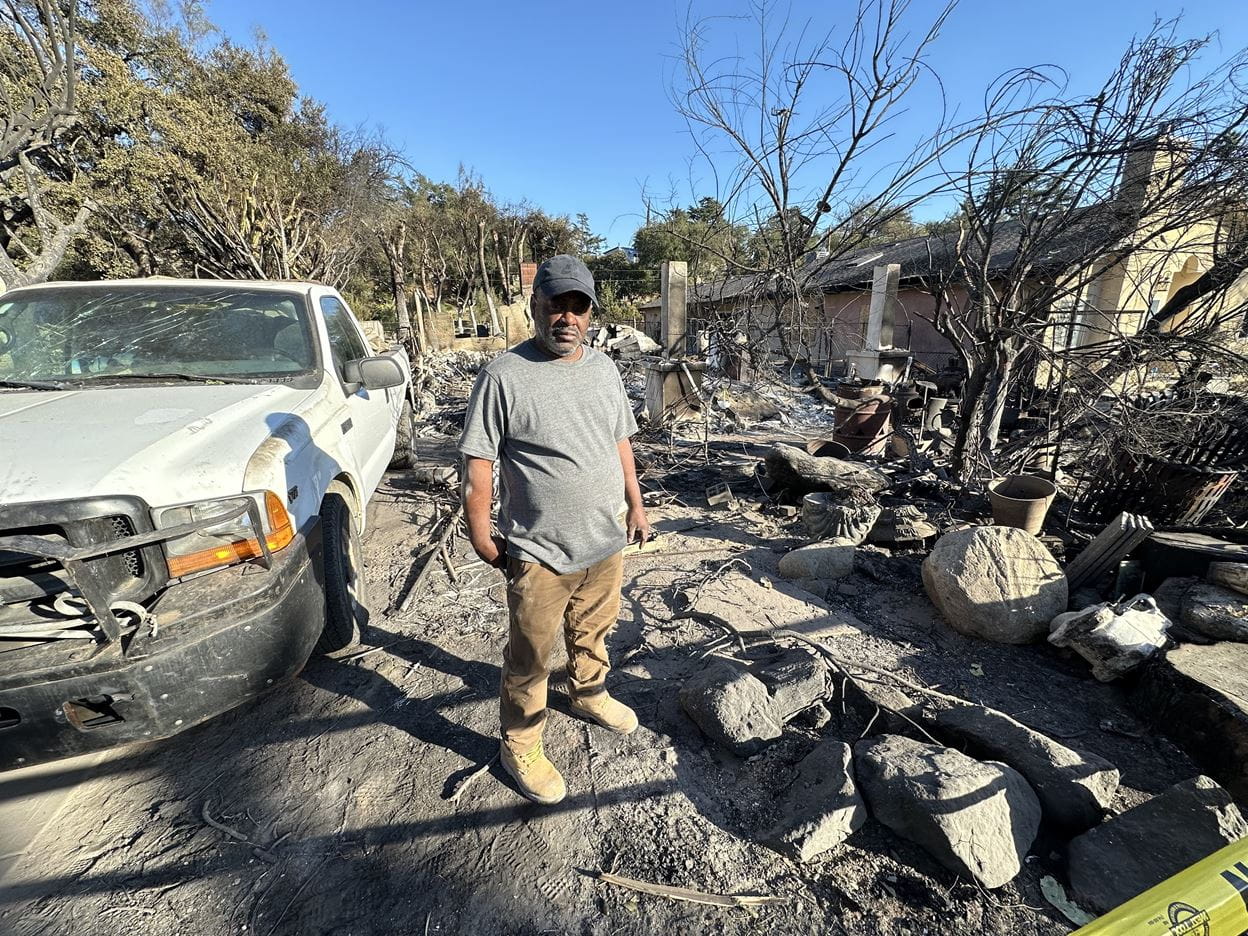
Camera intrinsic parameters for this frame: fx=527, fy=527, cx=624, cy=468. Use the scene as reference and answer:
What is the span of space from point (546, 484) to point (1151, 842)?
2.41m

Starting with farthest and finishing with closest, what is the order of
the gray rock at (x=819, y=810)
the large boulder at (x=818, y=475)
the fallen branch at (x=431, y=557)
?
1. the large boulder at (x=818, y=475)
2. the fallen branch at (x=431, y=557)
3. the gray rock at (x=819, y=810)

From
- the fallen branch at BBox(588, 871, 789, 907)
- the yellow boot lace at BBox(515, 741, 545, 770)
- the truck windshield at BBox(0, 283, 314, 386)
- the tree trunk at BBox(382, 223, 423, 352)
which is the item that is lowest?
the fallen branch at BBox(588, 871, 789, 907)

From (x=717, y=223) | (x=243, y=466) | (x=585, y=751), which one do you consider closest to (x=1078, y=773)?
(x=585, y=751)

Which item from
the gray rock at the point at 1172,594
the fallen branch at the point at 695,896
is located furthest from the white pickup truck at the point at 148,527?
the gray rock at the point at 1172,594

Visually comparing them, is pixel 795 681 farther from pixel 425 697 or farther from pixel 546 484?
pixel 425 697

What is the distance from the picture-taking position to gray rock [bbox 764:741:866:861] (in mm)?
1856

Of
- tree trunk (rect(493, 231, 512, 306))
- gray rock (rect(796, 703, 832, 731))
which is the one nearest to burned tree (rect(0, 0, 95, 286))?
gray rock (rect(796, 703, 832, 731))

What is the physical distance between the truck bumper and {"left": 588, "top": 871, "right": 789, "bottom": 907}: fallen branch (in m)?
1.46

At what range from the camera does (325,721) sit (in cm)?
249

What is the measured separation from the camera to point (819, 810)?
6.25 ft

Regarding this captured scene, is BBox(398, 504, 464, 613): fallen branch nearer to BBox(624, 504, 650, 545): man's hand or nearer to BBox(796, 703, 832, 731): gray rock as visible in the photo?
BBox(624, 504, 650, 545): man's hand

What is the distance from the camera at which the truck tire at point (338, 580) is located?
105 inches

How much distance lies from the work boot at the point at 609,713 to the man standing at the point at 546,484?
31 centimetres

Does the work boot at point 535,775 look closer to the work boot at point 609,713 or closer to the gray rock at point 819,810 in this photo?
the work boot at point 609,713
